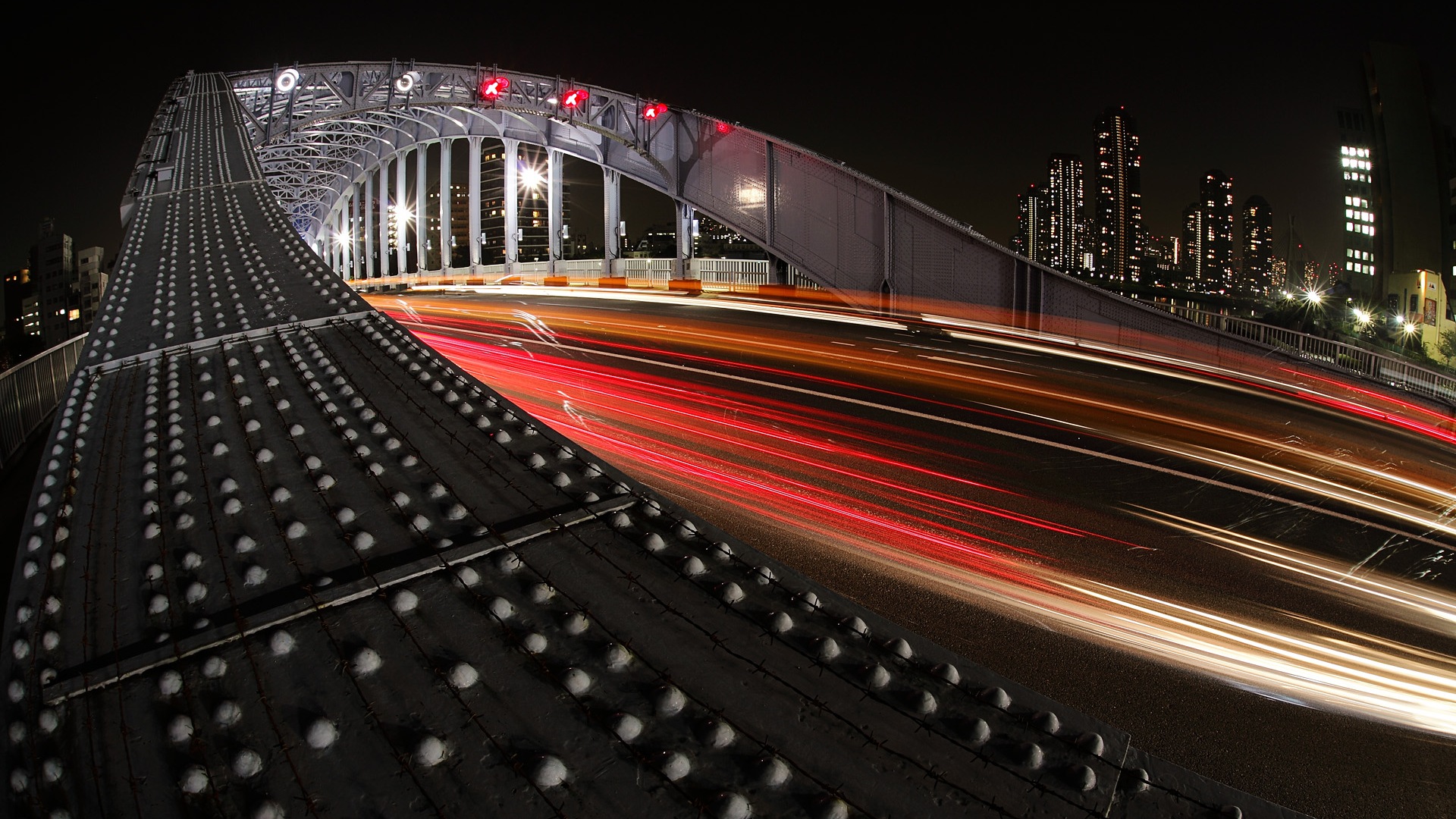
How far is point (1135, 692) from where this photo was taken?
5.45 m

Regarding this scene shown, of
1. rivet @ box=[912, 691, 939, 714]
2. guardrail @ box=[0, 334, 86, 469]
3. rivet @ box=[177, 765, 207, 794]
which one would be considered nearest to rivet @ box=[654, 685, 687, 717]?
rivet @ box=[912, 691, 939, 714]

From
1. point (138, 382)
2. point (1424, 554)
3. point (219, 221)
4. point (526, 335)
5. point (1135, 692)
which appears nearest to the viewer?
point (138, 382)

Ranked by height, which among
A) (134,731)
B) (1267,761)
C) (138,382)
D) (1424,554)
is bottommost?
(1267,761)

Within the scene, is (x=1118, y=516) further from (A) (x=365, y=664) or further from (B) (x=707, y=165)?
(B) (x=707, y=165)

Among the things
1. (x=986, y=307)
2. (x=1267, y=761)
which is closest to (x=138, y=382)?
(x=1267, y=761)

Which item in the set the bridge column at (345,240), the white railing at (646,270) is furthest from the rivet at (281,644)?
the bridge column at (345,240)

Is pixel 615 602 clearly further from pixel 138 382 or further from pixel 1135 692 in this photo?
pixel 1135 692

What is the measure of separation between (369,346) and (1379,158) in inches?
3762

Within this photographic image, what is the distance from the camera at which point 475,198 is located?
36.4 metres

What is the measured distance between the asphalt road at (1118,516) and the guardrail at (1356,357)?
307cm

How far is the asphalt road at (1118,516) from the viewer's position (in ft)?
17.4

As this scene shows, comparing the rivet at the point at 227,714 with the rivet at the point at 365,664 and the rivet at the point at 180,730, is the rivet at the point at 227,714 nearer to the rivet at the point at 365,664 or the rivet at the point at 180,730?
the rivet at the point at 180,730

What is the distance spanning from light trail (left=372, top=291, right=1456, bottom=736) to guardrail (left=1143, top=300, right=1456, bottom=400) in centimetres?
417

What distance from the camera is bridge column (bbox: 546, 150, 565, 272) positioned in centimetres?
3228
